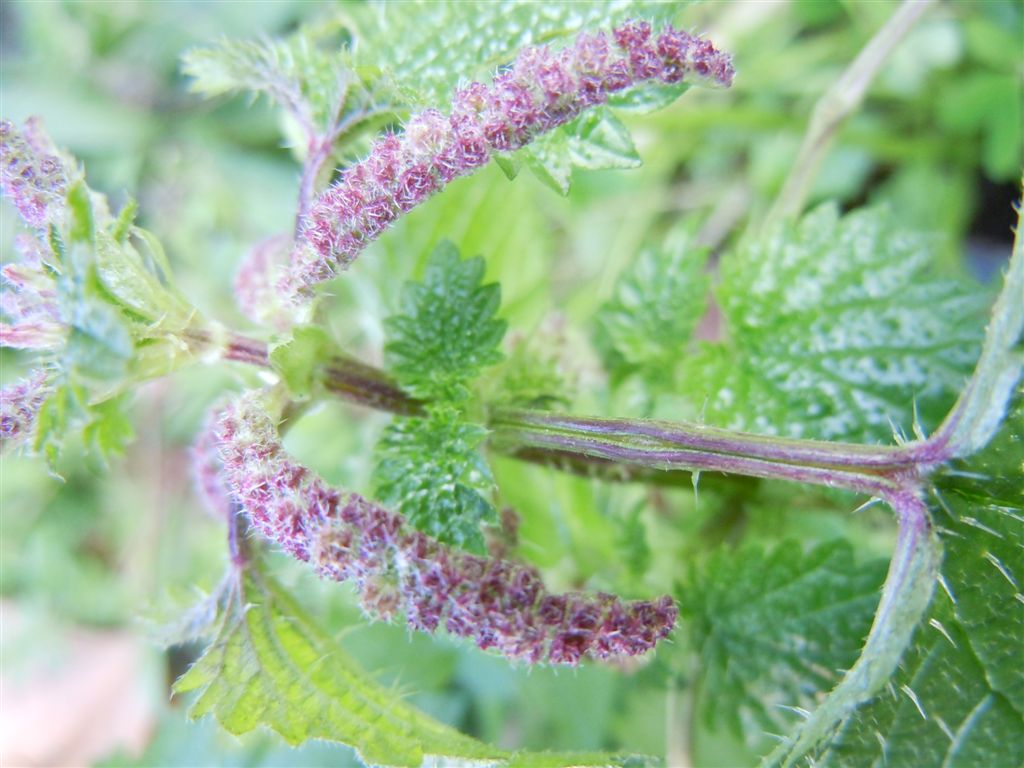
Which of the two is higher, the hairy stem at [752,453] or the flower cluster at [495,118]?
the flower cluster at [495,118]

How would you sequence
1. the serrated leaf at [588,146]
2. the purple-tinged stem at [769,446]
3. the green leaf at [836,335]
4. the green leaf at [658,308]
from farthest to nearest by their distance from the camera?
the green leaf at [658,308], the green leaf at [836,335], the serrated leaf at [588,146], the purple-tinged stem at [769,446]

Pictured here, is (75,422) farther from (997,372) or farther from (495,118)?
(997,372)

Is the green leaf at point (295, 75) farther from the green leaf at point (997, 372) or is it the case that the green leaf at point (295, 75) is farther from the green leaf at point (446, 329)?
the green leaf at point (997, 372)

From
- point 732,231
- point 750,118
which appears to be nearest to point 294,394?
point 750,118

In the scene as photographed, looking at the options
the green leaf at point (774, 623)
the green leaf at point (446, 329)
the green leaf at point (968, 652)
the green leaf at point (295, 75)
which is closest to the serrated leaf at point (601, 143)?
the green leaf at point (446, 329)

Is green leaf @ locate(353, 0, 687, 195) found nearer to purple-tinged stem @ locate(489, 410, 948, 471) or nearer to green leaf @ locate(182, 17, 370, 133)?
green leaf @ locate(182, 17, 370, 133)

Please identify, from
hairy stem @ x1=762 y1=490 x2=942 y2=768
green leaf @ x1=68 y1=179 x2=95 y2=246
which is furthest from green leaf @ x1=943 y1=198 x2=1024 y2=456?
green leaf @ x1=68 y1=179 x2=95 y2=246
